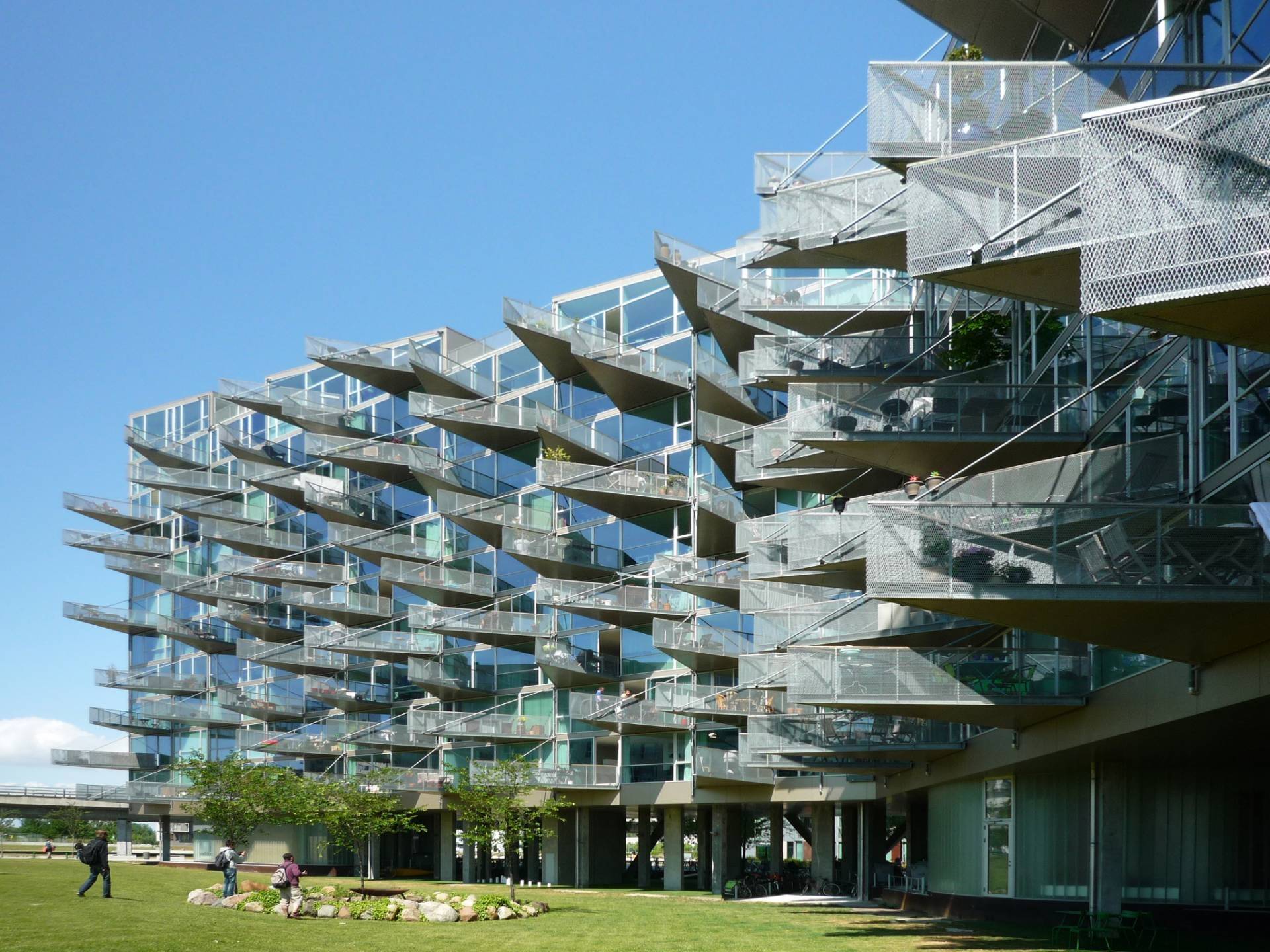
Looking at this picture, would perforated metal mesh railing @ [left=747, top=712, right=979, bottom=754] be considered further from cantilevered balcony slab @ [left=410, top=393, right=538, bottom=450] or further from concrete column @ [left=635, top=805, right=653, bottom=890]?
cantilevered balcony slab @ [left=410, top=393, right=538, bottom=450]

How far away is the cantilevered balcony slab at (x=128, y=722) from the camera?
72.9 m

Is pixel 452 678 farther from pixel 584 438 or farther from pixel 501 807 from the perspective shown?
pixel 501 807

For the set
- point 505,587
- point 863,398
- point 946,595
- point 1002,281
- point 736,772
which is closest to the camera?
point 1002,281

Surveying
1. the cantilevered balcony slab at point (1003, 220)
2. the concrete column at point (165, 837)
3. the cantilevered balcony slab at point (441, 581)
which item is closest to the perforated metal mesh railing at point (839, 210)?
the cantilevered balcony slab at point (1003, 220)

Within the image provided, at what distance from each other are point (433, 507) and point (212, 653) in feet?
65.5

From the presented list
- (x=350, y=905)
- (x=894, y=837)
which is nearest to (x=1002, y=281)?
(x=350, y=905)

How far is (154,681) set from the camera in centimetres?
7094

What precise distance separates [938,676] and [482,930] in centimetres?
924

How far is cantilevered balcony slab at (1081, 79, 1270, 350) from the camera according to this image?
987 cm

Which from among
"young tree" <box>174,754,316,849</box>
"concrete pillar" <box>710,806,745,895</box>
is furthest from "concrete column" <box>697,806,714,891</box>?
"young tree" <box>174,754,316,849</box>

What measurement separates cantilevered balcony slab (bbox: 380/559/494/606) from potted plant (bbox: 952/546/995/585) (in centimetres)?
3925

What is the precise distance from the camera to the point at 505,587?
53531 mm

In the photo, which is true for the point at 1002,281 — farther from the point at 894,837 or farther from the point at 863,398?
the point at 894,837

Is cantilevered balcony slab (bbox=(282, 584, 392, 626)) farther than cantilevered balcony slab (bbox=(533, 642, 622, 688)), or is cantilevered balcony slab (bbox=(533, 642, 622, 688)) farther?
cantilevered balcony slab (bbox=(282, 584, 392, 626))
